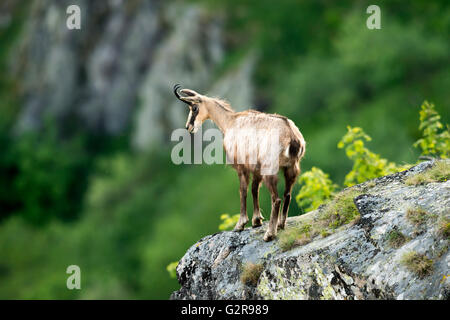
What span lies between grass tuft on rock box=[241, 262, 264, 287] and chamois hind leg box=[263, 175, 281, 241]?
70cm

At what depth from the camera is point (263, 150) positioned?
1086 cm

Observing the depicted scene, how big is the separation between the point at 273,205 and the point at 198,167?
139ft

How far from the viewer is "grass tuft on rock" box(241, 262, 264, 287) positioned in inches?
406

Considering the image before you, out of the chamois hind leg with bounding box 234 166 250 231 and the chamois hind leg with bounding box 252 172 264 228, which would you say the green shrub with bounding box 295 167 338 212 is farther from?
the chamois hind leg with bounding box 234 166 250 231

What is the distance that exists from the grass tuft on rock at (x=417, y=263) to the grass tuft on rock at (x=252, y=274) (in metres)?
2.51

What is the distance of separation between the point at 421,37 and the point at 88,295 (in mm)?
34433

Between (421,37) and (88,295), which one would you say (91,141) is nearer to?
(88,295)

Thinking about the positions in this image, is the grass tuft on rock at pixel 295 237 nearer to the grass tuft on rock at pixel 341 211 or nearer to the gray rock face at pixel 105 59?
the grass tuft on rock at pixel 341 211

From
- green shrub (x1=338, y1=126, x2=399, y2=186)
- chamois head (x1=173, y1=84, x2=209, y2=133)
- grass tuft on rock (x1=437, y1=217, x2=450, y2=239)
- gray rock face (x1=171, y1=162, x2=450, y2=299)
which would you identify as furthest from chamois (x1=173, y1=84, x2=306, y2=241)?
green shrub (x1=338, y1=126, x2=399, y2=186)

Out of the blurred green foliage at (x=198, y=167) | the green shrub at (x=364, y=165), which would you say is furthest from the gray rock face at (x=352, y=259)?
the blurred green foliage at (x=198, y=167)

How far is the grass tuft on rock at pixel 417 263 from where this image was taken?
871cm

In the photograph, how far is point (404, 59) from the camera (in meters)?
51.2

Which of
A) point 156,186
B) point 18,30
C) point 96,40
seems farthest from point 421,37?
point 18,30

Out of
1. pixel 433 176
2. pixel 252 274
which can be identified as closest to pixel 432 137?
pixel 433 176
